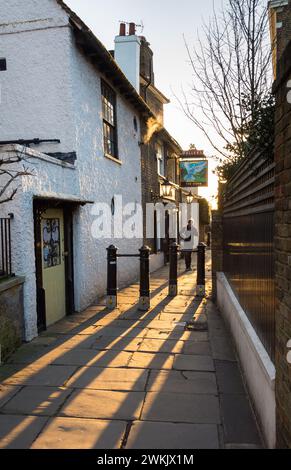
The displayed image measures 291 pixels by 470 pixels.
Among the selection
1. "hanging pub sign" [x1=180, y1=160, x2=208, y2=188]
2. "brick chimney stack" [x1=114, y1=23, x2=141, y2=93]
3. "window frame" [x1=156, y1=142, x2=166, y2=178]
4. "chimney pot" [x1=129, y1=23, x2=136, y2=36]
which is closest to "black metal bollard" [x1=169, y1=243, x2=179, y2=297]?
"brick chimney stack" [x1=114, y1=23, x2=141, y2=93]

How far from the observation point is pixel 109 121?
31.9 feet

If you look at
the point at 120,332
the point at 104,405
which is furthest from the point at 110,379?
the point at 120,332

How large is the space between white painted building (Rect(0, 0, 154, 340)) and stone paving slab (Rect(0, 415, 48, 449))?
7.78ft

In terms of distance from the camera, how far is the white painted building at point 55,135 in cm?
619

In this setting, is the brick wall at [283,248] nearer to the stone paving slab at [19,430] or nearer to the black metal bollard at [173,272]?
the stone paving slab at [19,430]

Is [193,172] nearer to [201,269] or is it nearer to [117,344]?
[201,269]

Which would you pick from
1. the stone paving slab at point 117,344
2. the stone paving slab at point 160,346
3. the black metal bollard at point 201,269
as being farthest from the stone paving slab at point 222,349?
the black metal bollard at point 201,269

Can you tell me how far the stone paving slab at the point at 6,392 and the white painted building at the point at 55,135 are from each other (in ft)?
5.23

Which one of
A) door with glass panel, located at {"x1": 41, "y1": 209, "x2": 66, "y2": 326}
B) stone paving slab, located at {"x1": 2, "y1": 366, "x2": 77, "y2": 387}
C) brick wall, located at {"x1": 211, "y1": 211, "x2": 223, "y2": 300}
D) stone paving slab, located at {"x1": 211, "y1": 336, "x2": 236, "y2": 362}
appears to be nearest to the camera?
stone paving slab, located at {"x1": 2, "y1": 366, "x2": 77, "y2": 387}

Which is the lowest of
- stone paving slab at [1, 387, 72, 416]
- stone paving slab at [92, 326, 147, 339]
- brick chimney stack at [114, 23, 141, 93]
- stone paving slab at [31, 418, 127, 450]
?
stone paving slab at [92, 326, 147, 339]

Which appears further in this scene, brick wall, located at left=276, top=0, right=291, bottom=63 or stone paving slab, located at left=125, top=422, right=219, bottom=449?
brick wall, located at left=276, top=0, right=291, bottom=63

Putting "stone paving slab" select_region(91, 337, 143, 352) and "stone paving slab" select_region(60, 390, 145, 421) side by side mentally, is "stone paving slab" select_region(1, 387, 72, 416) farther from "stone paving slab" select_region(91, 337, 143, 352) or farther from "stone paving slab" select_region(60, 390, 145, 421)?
"stone paving slab" select_region(91, 337, 143, 352)

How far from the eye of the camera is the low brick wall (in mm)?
4941

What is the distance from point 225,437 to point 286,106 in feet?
8.36
